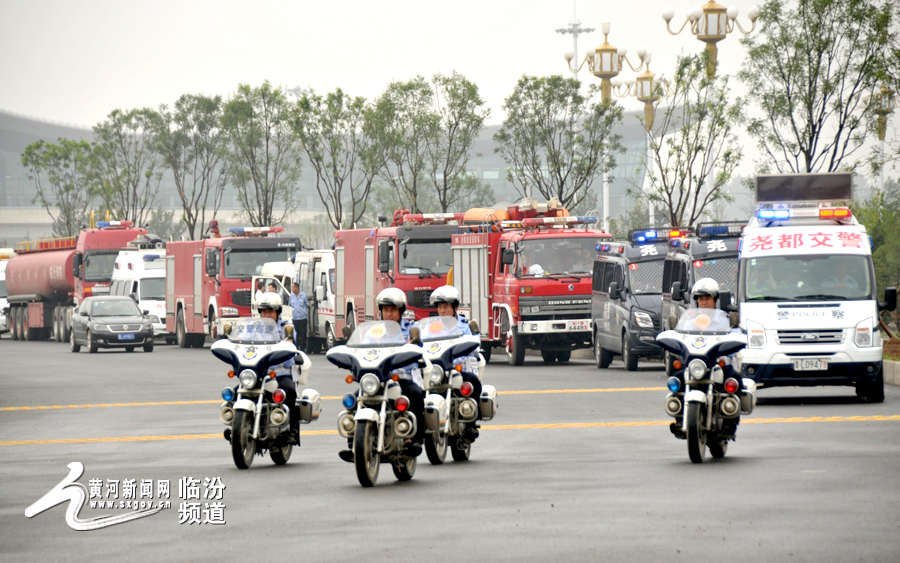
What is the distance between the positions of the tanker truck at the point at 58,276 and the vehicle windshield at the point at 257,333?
126ft

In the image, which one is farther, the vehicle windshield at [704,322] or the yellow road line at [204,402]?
the yellow road line at [204,402]

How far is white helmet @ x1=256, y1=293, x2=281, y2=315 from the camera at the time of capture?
13203 mm

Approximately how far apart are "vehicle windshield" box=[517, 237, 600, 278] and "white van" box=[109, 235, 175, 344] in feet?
66.5

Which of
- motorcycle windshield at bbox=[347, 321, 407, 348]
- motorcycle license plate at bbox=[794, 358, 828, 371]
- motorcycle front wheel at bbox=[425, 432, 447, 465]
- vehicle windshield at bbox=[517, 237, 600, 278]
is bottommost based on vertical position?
motorcycle front wheel at bbox=[425, 432, 447, 465]

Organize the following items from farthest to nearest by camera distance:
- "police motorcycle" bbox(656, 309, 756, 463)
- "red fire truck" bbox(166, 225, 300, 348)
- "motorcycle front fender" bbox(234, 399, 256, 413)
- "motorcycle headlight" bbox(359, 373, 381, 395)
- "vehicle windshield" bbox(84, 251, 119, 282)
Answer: "vehicle windshield" bbox(84, 251, 119, 282) → "red fire truck" bbox(166, 225, 300, 348) → "police motorcycle" bbox(656, 309, 756, 463) → "motorcycle front fender" bbox(234, 399, 256, 413) → "motorcycle headlight" bbox(359, 373, 381, 395)

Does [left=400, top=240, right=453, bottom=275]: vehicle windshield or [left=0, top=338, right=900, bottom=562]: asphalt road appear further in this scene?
[left=400, top=240, right=453, bottom=275]: vehicle windshield

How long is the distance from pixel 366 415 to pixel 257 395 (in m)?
1.87

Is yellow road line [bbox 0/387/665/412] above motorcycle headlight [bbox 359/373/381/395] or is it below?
below

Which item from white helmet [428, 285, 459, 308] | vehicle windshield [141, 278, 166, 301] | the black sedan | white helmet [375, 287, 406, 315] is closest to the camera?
white helmet [375, 287, 406, 315]

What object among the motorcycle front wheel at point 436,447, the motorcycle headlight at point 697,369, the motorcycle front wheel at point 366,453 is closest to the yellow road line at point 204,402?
the motorcycle front wheel at point 436,447

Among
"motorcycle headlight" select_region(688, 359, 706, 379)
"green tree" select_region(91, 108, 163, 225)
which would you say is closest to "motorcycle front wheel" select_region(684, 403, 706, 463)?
"motorcycle headlight" select_region(688, 359, 706, 379)

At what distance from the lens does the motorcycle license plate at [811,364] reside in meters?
18.7

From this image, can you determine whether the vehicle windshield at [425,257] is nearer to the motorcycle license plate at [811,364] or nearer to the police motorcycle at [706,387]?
the motorcycle license plate at [811,364]

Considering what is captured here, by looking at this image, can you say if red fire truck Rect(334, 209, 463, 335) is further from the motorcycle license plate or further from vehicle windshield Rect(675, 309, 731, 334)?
vehicle windshield Rect(675, 309, 731, 334)
